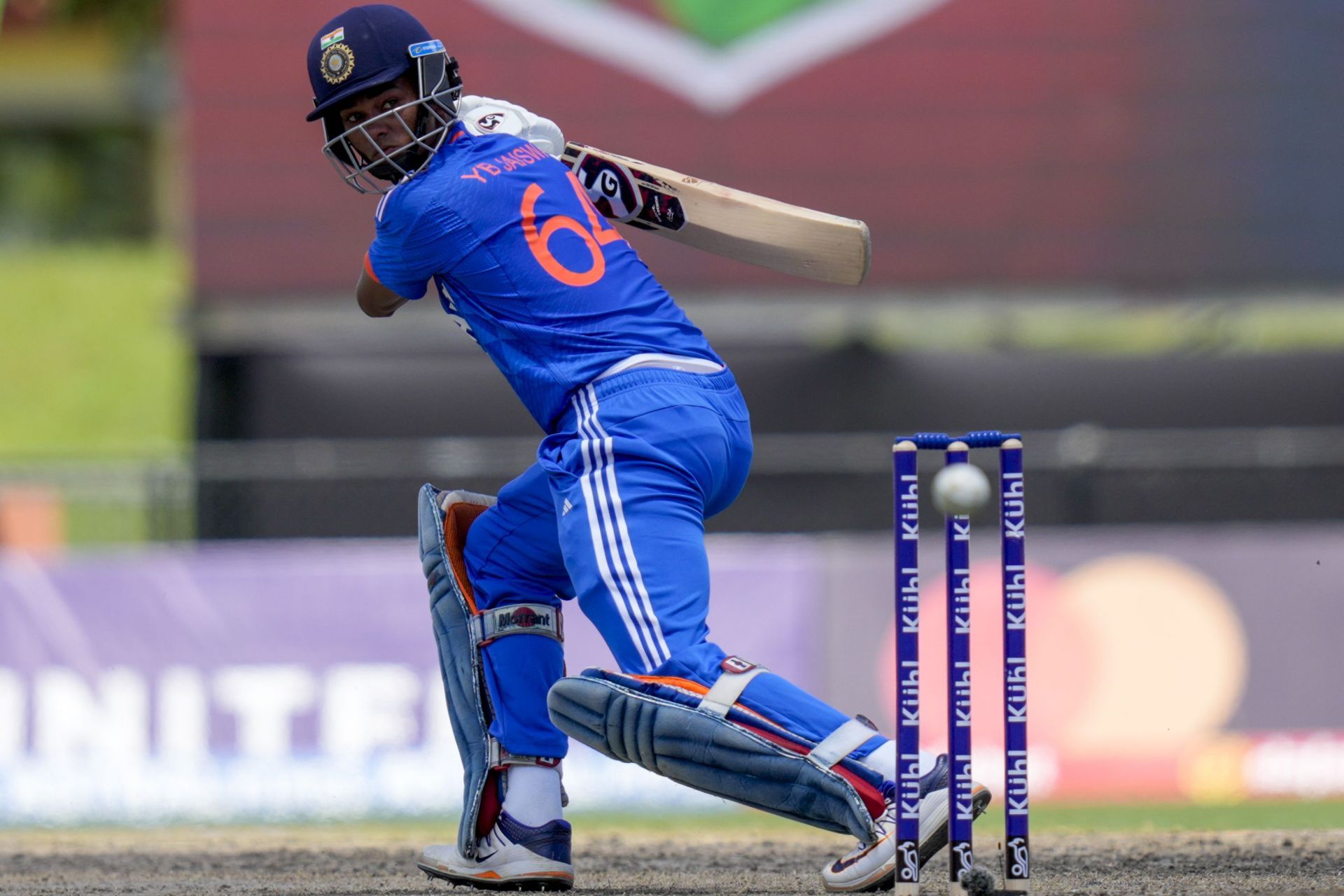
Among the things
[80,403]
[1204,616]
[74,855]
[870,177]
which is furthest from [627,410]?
[80,403]

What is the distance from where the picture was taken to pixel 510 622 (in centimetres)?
392

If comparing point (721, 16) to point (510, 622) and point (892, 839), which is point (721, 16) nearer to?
point (510, 622)

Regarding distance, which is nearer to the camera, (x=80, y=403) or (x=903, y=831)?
(x=903, y=831)

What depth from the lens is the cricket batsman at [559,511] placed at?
330cm

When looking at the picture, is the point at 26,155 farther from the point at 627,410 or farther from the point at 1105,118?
the point at 627,410

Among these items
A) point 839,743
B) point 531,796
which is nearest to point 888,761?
point 839,743

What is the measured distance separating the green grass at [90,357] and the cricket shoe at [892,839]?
1154 cm

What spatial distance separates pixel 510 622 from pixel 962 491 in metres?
1.29

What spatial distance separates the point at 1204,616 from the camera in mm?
7914

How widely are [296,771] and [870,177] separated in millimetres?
4814

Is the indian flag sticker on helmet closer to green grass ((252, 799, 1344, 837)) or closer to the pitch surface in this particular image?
the pitch surface

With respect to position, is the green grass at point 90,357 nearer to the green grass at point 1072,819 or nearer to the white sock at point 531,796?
the green grass at point 1072,819

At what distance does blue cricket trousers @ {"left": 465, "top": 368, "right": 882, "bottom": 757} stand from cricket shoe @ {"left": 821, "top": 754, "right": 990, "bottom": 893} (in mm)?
134

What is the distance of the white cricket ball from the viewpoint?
9.83ft
